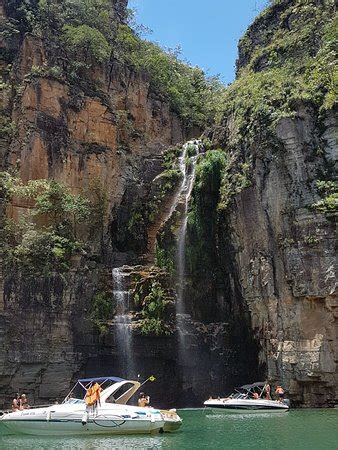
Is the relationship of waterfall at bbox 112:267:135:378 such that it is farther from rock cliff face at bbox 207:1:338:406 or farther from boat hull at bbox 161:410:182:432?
boat hull at bbox 161:410:182:432

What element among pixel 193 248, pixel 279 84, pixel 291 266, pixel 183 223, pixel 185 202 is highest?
pixel 279 84

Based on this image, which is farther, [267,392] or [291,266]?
[291,266]

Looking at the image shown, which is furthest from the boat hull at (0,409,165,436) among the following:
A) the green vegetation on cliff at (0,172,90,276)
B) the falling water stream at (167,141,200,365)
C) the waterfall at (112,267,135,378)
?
the green vegetation on cliff at (0,172,90,276)

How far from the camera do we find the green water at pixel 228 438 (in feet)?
56.4

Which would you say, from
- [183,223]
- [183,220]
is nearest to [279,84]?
[183,220]

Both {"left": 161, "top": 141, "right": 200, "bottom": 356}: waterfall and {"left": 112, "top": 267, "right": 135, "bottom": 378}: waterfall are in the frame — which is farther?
{"left": 161, "top": 141, "right": 200, "bottom": 356}: waterfall

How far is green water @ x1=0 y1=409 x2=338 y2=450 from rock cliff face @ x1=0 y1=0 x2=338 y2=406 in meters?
6.36

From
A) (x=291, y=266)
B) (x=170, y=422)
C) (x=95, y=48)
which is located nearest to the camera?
(x=170, y=422)

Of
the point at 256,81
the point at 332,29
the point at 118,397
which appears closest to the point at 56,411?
the point at 118,397

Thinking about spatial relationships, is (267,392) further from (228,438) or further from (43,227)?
(43,227)

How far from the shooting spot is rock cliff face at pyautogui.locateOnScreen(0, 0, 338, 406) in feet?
97.3

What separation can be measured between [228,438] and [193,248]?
58.4 ft

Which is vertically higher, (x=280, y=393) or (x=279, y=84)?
(x=279, y=84)

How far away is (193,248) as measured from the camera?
3578 centimetres
